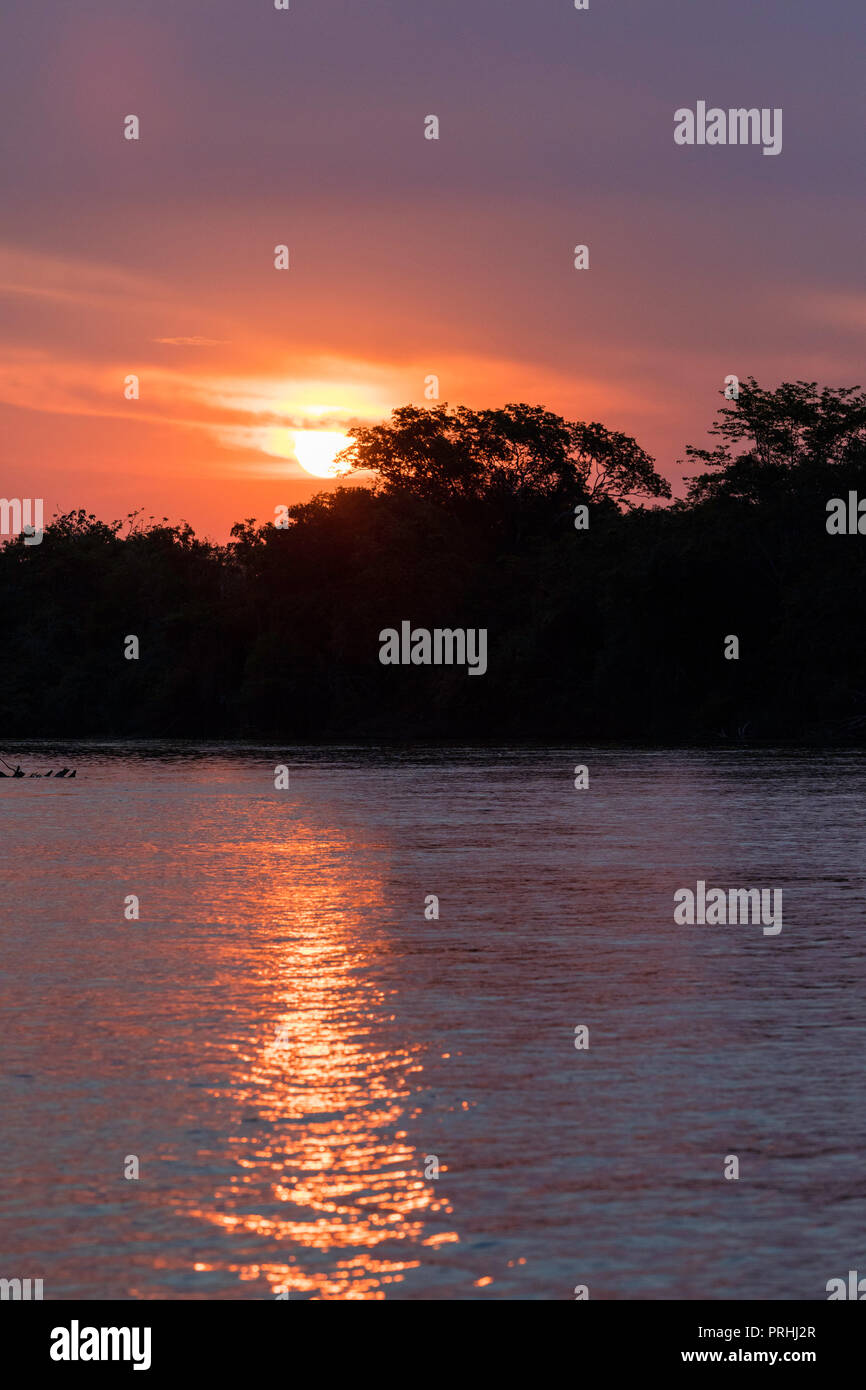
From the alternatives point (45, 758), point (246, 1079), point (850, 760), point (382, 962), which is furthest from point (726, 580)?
point (246, 1079)

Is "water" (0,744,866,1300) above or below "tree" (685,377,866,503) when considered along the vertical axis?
below

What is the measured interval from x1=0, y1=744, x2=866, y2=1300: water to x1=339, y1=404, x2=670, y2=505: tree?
85035mm

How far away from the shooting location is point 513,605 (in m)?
108

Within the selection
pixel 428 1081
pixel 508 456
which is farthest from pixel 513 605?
pixel 428 1081

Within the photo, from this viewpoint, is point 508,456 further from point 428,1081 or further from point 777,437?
point 428,1081

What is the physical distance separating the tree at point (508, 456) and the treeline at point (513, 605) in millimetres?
141

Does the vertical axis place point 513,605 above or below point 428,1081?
above

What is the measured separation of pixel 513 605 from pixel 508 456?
1168 cm

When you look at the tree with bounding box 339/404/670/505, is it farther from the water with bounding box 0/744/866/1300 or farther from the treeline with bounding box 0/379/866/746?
the water with bounding box 0/744/866/1300

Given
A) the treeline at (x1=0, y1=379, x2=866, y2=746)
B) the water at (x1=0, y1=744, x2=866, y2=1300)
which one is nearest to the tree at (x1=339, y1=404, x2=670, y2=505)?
the treeline at (x1=0, y1=379, x2=866, y2=746)

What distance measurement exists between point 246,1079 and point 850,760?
197 feet

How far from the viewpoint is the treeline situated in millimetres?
95250

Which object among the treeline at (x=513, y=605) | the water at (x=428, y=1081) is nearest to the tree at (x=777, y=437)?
the treeline at (x=513, y=605)

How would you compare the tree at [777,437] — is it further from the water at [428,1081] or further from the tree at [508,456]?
the water at [428,1081]
